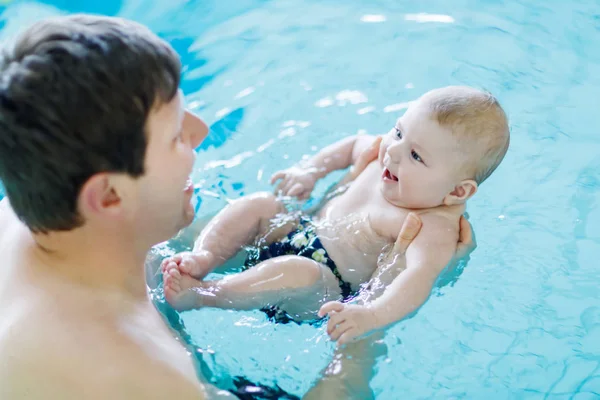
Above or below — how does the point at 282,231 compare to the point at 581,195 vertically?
above

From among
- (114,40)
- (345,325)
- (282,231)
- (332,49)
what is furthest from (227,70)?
(114,40)

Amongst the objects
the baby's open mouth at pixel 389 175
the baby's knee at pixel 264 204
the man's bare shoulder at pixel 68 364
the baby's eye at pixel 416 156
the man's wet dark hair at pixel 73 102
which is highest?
the man's wet dark hair at pixel 73 102

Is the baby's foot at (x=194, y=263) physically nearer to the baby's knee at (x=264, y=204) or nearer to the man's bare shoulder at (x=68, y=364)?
the baby's knee at (x=264, y=204)

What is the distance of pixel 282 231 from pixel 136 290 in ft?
2.28

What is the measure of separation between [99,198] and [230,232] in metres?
0.76

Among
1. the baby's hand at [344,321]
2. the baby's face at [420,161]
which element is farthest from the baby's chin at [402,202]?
the baby's hand at [344,321]

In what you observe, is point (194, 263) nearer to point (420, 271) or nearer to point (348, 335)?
point (348, 335)

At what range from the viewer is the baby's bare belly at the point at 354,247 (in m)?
2.07

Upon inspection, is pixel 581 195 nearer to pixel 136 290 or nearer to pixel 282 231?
pixel 282 231

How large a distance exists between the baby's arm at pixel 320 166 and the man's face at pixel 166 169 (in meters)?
0.82

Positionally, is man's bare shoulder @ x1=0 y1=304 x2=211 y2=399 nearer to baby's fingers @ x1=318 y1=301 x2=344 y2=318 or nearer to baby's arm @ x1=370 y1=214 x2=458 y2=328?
baby's fingers @ x1=318 y1=301 x2=344 y2=318

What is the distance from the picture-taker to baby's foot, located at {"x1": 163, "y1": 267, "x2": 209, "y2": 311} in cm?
184

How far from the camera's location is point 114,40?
124 centimetres

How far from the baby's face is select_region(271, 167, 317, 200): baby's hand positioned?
311 mm
